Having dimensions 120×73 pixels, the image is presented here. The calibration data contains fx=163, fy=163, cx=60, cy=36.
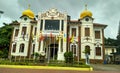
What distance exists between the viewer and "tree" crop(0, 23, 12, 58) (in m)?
40.7

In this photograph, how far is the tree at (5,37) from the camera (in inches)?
1603

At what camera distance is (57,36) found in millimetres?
→ 34281

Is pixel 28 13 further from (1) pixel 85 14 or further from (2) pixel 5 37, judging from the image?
(1) pixel 85 14

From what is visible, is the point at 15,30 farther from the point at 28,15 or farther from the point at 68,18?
the point at 68,18

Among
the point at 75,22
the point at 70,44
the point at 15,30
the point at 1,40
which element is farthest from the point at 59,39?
the point at 1,40

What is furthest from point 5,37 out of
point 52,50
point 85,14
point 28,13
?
point 85,14

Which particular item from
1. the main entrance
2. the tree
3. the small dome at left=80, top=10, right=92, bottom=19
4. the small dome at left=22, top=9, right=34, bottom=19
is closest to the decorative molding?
the small dome at left=22, top=9, right=34, bottom=19

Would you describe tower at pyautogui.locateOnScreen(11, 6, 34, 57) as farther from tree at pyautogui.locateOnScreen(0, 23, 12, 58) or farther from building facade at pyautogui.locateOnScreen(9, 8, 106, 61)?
tree at pyautogui.locateOnScreen(0, 23, 12, 58)

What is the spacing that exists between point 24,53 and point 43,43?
211 inches

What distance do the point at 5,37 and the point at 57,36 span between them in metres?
16.0

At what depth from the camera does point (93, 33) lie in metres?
36.7

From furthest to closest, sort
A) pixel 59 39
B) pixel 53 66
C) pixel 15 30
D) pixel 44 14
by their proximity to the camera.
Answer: pixel 15 30
pixel 44 14
pixel 59 39
pixel 53 66

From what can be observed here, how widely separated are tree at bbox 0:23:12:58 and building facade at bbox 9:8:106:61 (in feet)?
10.8

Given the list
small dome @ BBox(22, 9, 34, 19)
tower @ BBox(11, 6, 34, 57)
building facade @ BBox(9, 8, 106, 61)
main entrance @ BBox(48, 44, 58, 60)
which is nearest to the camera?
building facade @ BBox(9, 8, 106, 61)
